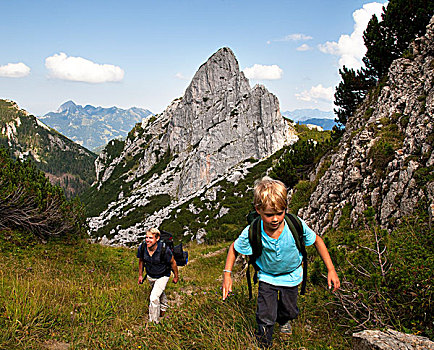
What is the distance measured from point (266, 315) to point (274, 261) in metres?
0.59

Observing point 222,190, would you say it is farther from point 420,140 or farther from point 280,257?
point 280,257

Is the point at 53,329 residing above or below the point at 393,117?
below

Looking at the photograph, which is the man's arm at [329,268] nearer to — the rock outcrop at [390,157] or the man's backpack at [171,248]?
the rock outcrop at [390,157]

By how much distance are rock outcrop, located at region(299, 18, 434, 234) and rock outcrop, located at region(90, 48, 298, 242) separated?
147 feet

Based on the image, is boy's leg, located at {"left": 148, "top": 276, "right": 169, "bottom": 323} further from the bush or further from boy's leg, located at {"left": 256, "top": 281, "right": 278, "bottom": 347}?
the bush

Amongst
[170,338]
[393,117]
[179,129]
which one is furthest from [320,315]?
[179,129]

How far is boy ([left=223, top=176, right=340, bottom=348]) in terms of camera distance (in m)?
2.93

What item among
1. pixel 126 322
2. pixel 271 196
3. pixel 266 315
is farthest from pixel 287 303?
pixel 126 322

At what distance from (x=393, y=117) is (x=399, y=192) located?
16.0ft

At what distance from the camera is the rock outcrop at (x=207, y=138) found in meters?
60.5

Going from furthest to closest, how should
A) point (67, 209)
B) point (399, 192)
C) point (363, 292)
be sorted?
point (67, 209)
point (399, 192)
point (363, 292)

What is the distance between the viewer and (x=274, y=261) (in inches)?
123

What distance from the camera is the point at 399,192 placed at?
6691 millimetres

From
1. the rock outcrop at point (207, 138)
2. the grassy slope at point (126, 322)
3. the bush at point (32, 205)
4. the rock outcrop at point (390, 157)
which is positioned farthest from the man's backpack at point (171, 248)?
the rock outcrop at point (207, 138)
